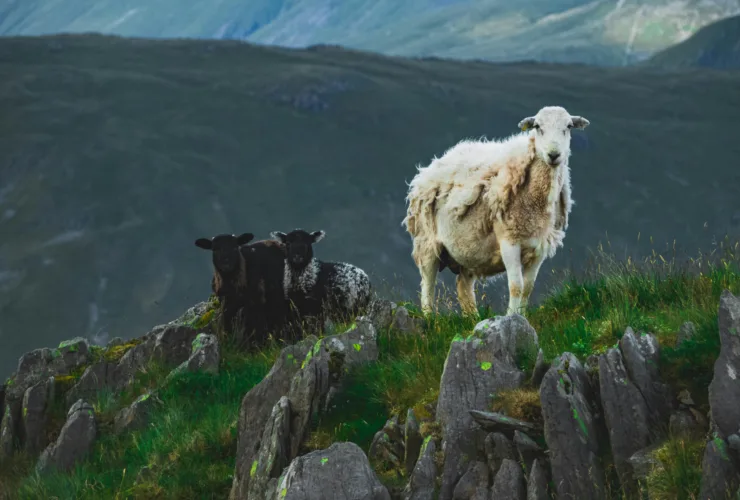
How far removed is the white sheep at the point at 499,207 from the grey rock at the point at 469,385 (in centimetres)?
359

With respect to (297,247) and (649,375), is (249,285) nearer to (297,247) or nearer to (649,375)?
(297,247)

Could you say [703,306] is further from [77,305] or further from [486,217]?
[77,305]

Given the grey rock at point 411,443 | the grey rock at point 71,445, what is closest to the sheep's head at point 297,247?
the grey rock at point 71,445

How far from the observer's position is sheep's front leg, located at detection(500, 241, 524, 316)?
1370 cm

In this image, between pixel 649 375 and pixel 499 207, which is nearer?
pixel 649 375

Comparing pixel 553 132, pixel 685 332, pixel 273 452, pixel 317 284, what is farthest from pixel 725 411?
pixel 317 284

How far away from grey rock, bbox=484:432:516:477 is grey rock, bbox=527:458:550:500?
34 cm

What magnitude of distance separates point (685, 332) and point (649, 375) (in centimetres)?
76

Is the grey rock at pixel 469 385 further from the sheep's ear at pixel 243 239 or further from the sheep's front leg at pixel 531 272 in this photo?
the sheep's ear at pixel 243 239

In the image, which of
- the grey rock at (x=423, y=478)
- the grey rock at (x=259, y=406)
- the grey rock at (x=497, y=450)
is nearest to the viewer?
the grey rock at (x=497, y=450)

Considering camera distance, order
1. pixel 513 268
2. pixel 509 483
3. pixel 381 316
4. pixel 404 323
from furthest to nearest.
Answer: pixel 513 268 → pixel 381 316 → pixel 404 323 → pixel 509 483

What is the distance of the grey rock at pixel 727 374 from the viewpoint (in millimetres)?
7465

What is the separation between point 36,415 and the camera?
43.4 ft

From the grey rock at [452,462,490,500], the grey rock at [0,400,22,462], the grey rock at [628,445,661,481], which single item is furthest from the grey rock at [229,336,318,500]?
the grey rock at [0,400,22,462]
